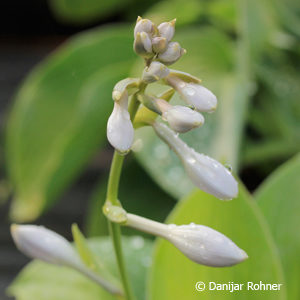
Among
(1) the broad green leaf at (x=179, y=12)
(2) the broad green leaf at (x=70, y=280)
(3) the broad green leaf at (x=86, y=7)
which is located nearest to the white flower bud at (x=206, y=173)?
(2) the broad green leaf at (x=70, y=280)

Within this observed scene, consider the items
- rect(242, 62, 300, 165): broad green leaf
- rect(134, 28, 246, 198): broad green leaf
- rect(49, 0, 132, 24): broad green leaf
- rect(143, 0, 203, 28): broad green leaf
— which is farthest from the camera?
rect(49, 0, 132, 24): broad green leaf

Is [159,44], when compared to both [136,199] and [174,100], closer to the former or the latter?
[174,100]

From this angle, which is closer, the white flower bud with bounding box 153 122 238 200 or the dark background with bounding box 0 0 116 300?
the white flower bud with bounding box 153 122 238 200

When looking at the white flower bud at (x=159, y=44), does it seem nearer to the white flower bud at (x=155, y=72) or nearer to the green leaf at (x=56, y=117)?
the white flower bud at (x=155, y=72)

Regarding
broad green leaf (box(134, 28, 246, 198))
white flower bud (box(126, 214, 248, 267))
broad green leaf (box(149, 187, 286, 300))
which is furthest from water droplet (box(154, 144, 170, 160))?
white flower bud (box(126, 214, 248, 267))

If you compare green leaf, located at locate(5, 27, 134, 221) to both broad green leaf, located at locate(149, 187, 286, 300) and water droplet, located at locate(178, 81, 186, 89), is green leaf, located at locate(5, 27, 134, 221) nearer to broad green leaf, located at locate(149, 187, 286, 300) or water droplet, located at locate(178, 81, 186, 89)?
broad green leaf, located at locate(149, 187, 286, 300)

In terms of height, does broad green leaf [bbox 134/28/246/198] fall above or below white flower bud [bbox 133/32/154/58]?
below
